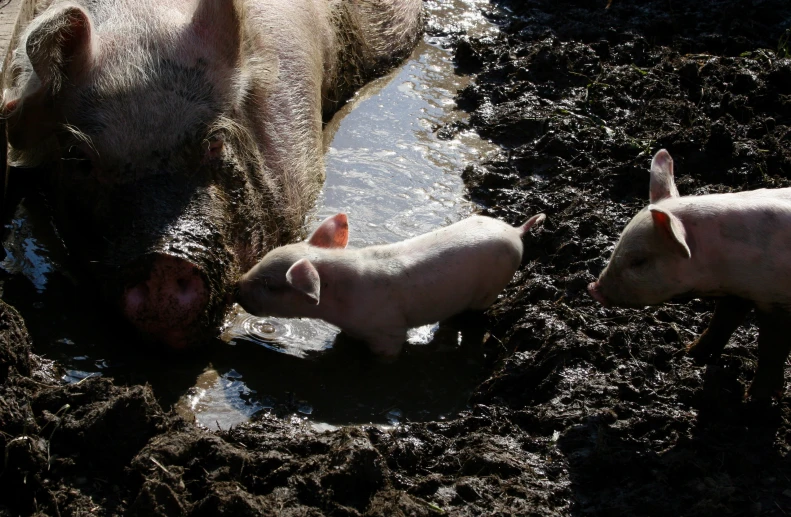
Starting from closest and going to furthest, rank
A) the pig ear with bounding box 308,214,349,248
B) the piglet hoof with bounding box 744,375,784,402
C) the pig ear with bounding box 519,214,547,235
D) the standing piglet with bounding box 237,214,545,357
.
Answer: the piglet hoof with bounding box 744,375,784,402
the standing piglet with bounding box 237,214,545,357
the pig ear with bounding box 308,214,349,248
the pig ear with bounding box 519,214,547,235

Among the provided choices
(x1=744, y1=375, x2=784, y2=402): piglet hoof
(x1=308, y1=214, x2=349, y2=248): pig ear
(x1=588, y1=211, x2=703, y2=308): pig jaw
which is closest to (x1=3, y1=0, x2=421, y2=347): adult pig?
(x1=308, y1=214, x2=349, y2=248): pig ear

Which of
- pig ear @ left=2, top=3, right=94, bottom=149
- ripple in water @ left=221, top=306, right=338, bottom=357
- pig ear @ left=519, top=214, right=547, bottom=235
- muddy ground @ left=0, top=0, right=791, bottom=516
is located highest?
pig ear @ left=2, top=3, right=94, bottom=149

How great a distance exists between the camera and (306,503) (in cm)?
318

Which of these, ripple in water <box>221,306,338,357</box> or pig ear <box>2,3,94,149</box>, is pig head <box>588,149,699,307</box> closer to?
ripple in water <box>221,306,338,357</box>

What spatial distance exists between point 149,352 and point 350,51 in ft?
13.4

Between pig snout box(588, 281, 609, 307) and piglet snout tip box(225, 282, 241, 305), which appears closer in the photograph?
pig snout box(588, 281, 609, 307)

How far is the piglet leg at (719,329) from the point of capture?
3996 millimetres

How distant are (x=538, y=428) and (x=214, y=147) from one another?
7.27 ft

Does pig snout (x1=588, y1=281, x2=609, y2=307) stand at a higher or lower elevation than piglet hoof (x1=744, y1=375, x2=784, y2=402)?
higher

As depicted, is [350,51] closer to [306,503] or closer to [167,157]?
[167,157]

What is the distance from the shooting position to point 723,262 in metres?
3.82

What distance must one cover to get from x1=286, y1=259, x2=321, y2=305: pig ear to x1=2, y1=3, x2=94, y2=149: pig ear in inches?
66.0

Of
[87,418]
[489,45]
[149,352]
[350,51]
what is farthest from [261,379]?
[489,45]

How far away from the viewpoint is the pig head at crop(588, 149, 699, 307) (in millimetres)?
3842
